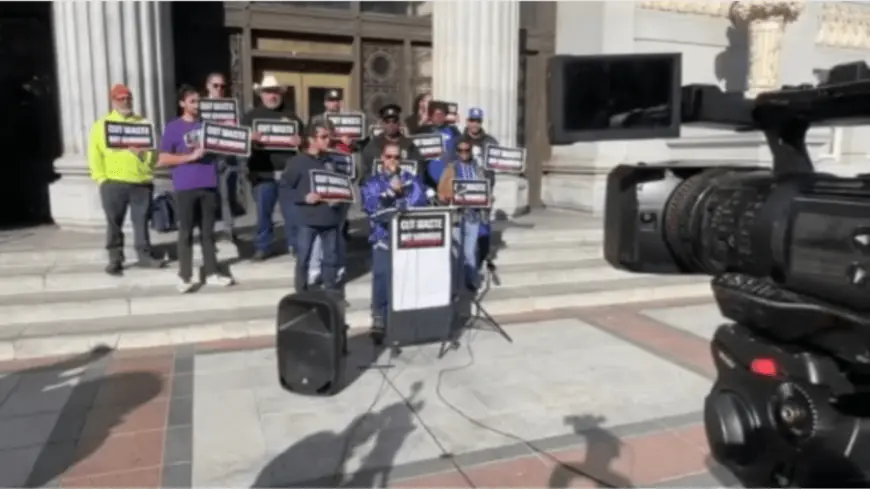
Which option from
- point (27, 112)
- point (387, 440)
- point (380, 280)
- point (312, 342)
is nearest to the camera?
point (387, 440)

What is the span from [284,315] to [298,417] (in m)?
0.74

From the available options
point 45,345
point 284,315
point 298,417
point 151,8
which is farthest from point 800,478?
point 151,8

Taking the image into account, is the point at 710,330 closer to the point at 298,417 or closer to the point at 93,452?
the point at 298,417

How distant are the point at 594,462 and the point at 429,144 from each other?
416 cm

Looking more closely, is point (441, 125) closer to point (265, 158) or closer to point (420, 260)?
point (265, 158)

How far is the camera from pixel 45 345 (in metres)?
5.61

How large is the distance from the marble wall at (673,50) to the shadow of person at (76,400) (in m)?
7.78

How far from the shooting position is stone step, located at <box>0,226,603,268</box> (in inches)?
265

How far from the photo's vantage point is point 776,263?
5.40ft

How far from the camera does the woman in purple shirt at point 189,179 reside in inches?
245

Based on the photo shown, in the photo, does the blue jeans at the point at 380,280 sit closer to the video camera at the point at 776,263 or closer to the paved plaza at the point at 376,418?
the paved plaza at the point at 376,418

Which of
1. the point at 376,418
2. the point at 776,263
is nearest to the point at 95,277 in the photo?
the point at 376,418

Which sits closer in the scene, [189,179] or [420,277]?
[420,277]

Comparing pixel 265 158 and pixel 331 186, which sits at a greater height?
pixel 265 158
